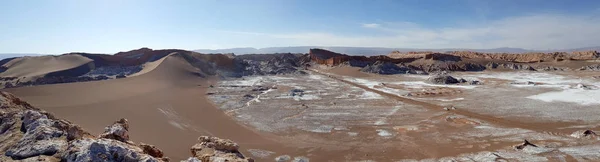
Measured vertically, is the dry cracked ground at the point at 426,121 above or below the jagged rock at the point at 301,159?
above

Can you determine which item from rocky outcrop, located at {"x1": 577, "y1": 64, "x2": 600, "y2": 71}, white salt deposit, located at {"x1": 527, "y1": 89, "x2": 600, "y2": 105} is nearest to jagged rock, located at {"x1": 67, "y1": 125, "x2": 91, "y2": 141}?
white salt deposit, located at {"x1": 527, "y1": 89, "x2": 600, "y2": 105}

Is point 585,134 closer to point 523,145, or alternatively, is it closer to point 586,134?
point 586,134

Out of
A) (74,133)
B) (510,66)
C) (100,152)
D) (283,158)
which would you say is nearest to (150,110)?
(283,158)

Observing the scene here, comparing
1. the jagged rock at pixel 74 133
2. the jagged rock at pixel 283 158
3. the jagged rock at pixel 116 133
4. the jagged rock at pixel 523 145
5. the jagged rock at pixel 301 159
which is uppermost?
the jagged rock at pixel 74 133

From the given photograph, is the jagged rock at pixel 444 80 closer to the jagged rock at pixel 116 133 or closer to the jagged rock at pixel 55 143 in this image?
the jagged rock at pixel 55 143

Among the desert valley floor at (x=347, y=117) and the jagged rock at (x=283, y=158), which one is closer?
the jagged rock at (x=283, y=158)

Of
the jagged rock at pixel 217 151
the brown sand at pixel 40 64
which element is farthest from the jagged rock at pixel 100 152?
the brown sand at pixel 40 64

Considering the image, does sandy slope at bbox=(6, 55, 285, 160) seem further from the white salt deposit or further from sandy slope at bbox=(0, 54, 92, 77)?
the white salt deposit
